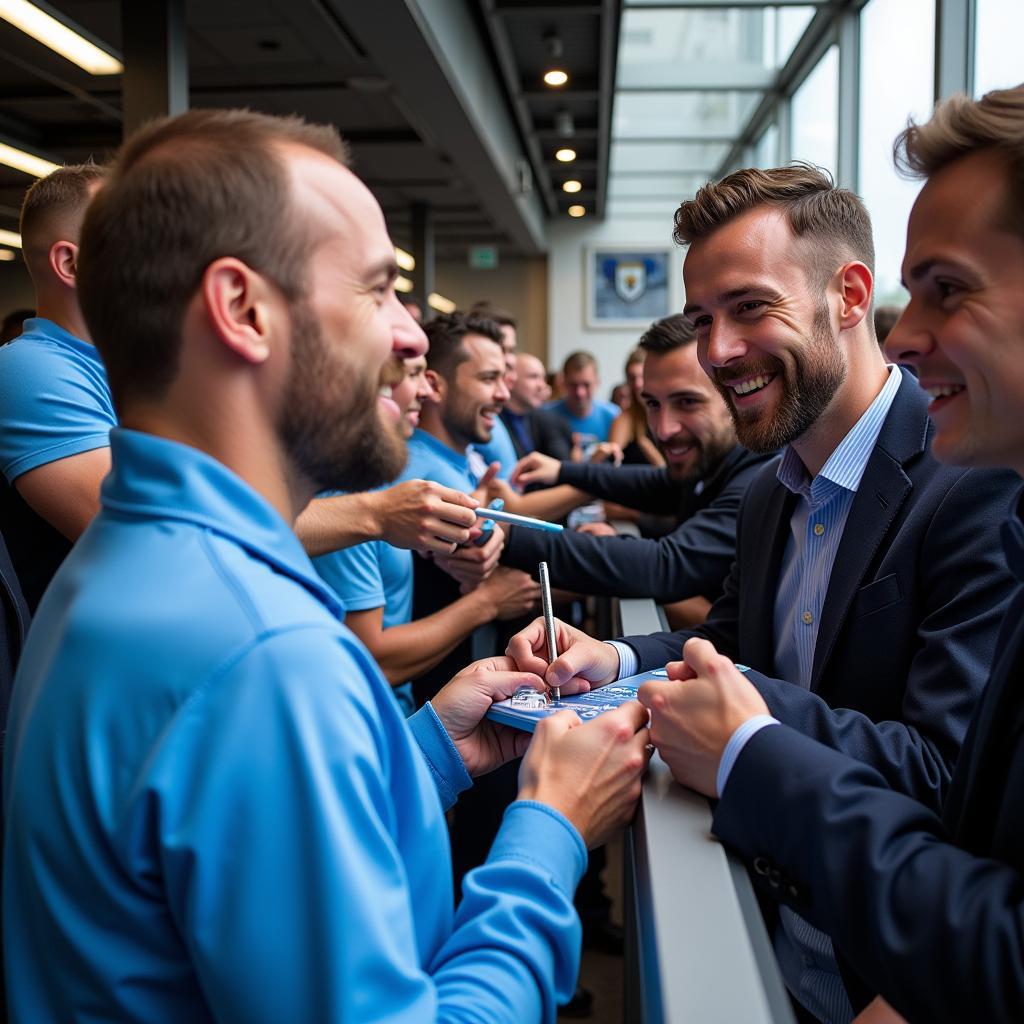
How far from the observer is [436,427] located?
12.5 ft

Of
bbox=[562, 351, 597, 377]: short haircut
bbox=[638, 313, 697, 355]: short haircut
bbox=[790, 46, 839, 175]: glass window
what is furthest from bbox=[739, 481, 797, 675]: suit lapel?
bbox=[562, 351, 597, 377]: short haircut

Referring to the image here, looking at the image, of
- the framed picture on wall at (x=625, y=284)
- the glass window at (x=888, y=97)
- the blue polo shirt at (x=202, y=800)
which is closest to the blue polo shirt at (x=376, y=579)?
the blue polo shirt at (x=202, y=800)

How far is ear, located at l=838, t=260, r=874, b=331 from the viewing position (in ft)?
6.36

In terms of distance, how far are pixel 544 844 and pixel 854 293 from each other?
138cm

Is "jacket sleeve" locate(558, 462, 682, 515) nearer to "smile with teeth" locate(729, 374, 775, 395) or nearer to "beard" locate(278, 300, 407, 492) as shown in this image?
"smile with teeth" locate(729, 374, 775, 395)

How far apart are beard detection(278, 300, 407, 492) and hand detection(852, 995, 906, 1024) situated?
36.1 inches

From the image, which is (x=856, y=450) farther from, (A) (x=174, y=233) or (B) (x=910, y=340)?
(A) (x=174, y=233)

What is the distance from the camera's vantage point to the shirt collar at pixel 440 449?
139 inches

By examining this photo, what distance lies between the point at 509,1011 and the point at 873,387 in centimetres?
139

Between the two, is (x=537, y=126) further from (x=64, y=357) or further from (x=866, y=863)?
(x=866, y=863)

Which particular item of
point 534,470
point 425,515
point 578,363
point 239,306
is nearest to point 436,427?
point 534,470

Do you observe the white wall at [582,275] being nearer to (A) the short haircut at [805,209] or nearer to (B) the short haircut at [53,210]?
(B) the short haircut at [53,210]

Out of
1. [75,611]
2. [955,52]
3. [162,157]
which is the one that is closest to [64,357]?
[162,157]

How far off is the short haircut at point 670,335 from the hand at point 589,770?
218 centimetres
